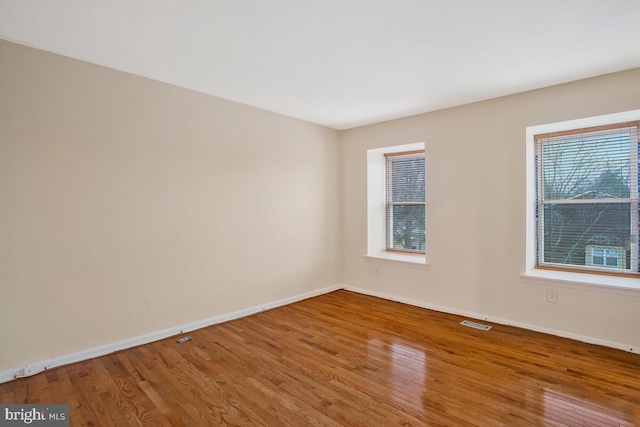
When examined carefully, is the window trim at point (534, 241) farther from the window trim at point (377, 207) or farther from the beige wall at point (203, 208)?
the window trim at point (377, 207)

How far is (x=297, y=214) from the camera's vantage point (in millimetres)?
4602

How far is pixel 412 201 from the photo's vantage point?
477cm

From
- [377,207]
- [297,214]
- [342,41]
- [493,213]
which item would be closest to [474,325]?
[493,213]

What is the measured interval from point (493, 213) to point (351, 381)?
2.47 meters

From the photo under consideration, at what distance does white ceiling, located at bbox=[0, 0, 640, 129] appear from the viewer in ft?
6.68

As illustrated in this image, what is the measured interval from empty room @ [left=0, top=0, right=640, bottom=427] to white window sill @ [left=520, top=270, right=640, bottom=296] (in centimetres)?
3

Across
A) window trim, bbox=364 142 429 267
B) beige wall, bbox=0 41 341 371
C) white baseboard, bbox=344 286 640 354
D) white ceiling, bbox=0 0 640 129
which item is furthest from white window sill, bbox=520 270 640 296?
beige wall, bbox=0 41 341 371

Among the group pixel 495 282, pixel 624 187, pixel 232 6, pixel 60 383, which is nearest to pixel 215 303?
pixel 60 383

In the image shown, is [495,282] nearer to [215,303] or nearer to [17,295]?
[215,303]

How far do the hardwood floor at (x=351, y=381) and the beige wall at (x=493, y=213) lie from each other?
290mm

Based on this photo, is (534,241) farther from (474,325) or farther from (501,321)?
(474,325)

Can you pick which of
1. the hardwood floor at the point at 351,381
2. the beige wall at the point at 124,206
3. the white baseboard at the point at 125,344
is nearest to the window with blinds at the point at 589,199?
the hardwood floor at the point at 351,381

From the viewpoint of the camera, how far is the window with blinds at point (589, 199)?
125 inches

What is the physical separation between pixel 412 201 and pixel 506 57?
238 centimetres
